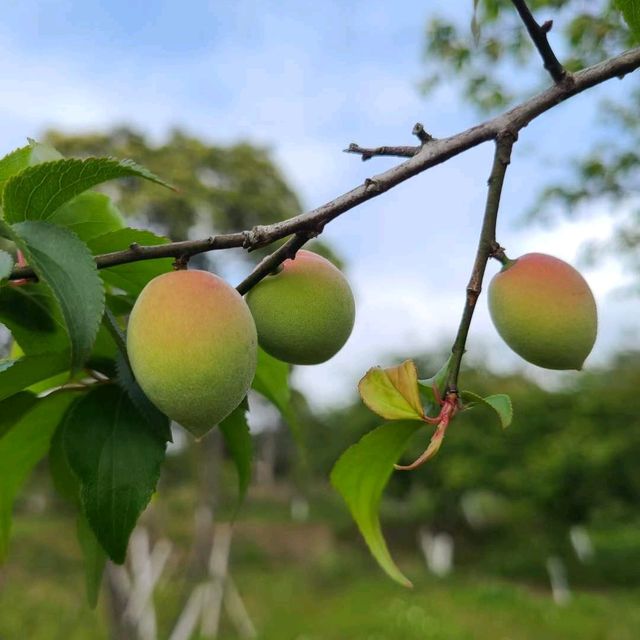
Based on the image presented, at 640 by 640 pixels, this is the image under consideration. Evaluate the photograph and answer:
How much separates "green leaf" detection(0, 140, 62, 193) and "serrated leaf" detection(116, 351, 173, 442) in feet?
0.53

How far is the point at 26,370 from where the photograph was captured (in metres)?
0.52

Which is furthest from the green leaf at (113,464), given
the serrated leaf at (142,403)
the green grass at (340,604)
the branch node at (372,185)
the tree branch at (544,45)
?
the green grass at (340,604)

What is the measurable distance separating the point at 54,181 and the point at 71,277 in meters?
0.07

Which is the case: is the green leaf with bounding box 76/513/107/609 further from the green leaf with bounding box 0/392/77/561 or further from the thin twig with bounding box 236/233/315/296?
the thin twig with bounding box 236/233/315/296

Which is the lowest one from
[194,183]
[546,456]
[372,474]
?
[546,456]

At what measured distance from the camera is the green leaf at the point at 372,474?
0.55 meters

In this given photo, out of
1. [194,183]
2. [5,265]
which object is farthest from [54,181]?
[194,183]

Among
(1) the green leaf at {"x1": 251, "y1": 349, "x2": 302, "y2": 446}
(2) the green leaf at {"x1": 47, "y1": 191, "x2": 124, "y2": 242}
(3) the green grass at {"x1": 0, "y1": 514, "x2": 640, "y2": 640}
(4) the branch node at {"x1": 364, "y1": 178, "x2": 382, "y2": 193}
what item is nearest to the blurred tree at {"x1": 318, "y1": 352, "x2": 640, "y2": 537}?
(3) the green grass at {"x1": 0, "y1": 514, "x2": 640, "y2": 640}

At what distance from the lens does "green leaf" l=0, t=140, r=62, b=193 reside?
1.84 ft

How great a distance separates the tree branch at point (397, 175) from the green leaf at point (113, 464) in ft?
0.37

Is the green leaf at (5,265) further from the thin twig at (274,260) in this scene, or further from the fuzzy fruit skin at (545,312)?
the fuzzy fruit skin at (545,312)

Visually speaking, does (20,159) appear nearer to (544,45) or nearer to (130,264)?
(130,264)

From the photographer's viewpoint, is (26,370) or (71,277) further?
(26,370)

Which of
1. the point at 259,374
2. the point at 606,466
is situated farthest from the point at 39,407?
the point at 606,466
